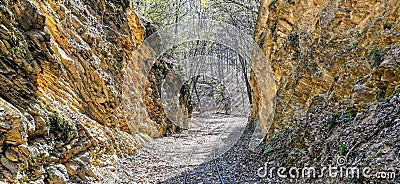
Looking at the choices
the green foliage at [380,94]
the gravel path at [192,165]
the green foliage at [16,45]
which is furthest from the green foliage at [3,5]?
the green foliage at [380,94]

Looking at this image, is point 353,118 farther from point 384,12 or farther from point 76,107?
point 76,107

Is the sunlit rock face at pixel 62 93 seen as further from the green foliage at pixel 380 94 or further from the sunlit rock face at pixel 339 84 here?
the green foliage at pixel 380 94

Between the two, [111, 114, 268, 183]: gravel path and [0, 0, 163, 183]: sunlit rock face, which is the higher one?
[0, 0, 163, 183]: sunlit rock face

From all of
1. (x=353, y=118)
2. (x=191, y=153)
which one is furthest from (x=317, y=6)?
(x=191, y=153)

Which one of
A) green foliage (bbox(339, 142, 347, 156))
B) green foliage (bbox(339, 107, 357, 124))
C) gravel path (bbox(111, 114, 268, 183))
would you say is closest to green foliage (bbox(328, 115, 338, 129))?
green foliage (bbox(339, 107, 357, 124))

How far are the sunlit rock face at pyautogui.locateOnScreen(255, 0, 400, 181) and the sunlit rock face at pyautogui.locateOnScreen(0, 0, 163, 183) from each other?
5.14 metres

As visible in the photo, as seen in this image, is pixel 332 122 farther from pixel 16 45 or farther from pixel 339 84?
pixel 16 45

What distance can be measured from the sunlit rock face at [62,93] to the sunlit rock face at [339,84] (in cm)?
514

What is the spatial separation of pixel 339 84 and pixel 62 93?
6887 mm

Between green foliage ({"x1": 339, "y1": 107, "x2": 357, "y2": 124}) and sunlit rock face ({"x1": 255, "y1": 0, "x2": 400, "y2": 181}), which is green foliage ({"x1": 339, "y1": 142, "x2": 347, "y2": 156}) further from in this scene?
green foliage ({"x1": 339, "y1": 107, "x2": 357, "y2": 124})

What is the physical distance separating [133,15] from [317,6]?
8857 millimetres

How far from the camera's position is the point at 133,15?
14930 mm

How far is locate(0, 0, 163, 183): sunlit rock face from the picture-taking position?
540 cm

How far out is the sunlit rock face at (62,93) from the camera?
17.7 ft
